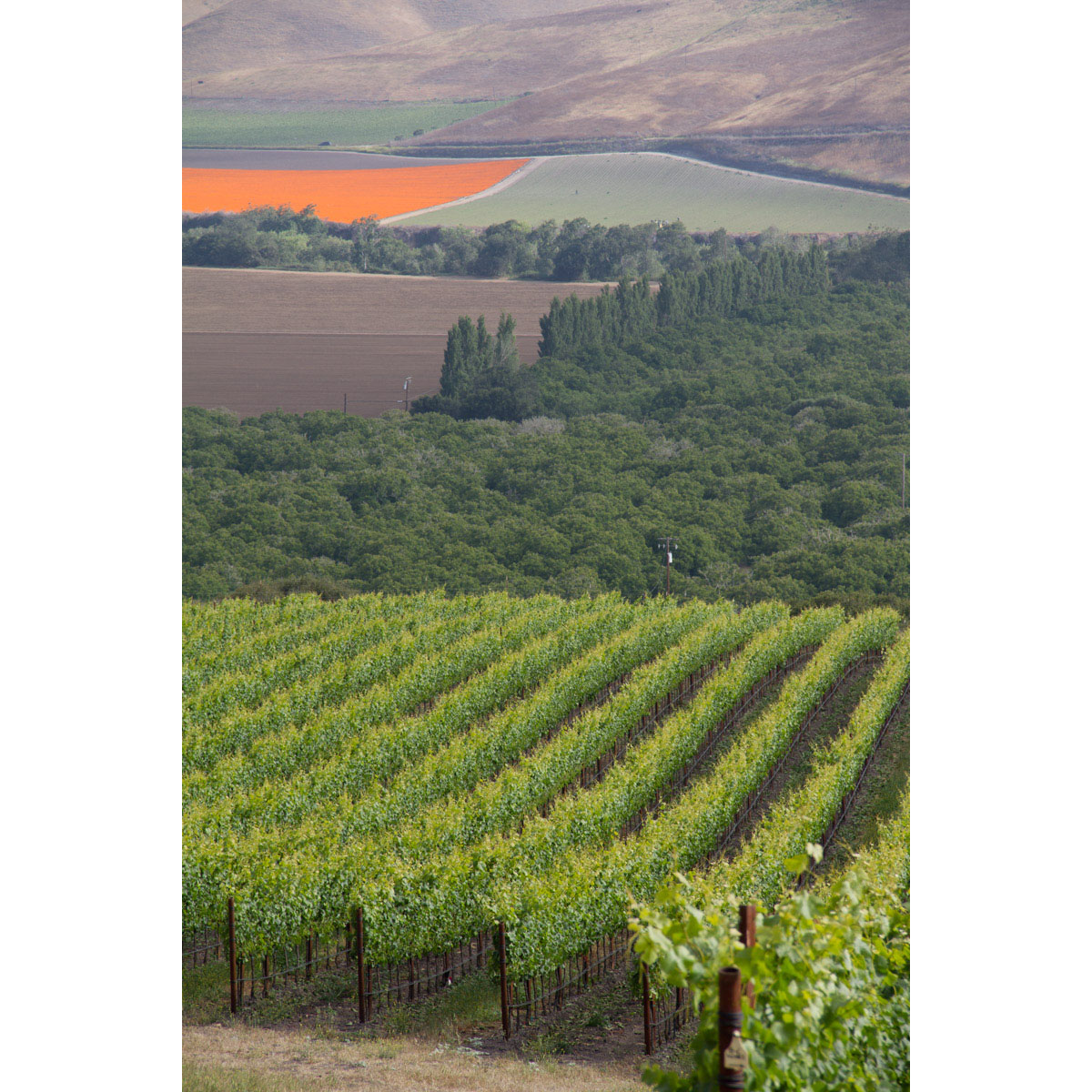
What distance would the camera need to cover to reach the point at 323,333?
4534cm

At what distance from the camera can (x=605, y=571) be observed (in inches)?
1451

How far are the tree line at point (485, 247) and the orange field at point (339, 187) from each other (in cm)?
65

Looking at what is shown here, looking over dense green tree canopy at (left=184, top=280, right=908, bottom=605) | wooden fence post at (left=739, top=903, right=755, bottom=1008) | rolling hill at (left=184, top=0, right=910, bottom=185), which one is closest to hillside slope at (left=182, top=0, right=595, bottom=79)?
rolling hill at (left=184, top=0, right=910, bottom=185)

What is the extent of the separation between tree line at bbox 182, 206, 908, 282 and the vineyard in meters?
22.8

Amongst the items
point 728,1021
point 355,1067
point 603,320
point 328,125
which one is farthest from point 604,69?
point 728,1021

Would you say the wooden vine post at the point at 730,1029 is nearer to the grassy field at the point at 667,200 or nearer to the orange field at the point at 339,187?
the orange field at the point at 339,187

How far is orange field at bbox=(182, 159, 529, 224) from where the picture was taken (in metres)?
39.0

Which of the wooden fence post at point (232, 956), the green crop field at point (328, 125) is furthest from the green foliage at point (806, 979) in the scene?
the green crop field at point (328, 125)

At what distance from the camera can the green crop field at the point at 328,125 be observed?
3309 centimetres

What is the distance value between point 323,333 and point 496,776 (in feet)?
113

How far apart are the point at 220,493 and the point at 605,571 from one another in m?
15.1

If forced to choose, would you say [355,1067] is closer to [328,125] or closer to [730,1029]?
[730,1029]
